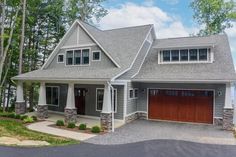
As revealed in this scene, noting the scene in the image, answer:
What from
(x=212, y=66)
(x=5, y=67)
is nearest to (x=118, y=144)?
(x=212, y=66)

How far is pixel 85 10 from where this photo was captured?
2925 cm

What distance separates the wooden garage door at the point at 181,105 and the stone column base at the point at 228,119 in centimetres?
152

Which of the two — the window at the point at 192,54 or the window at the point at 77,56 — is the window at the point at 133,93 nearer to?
the window at the point at 192,54

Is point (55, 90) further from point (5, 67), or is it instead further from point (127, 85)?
point (5, 67)

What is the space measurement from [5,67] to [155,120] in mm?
17522

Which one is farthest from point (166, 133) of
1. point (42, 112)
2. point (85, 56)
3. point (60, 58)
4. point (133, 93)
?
point (60, 58)

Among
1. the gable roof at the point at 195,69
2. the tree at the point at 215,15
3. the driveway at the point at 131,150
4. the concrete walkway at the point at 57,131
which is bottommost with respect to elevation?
the driveway at the point at 131,150

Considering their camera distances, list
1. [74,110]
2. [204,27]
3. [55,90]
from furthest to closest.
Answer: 1. [204,27]
2. [55,90]
3. [74,110]

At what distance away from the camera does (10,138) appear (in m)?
12.0

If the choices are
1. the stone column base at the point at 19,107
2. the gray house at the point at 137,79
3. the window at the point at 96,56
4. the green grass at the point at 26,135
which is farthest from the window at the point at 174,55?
the stone column base at the point at 19,107

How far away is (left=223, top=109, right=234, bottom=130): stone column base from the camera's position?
48.3ft

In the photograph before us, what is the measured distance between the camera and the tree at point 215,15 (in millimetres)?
28906

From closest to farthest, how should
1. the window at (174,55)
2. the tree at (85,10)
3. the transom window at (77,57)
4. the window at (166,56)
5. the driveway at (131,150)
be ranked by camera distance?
the driveway at (131,150), the window at (174,55), the transom window at (77,57), the window at (166,56), the tree at (85,10)

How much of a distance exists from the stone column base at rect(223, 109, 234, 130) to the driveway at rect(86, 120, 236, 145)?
0.45 meters
